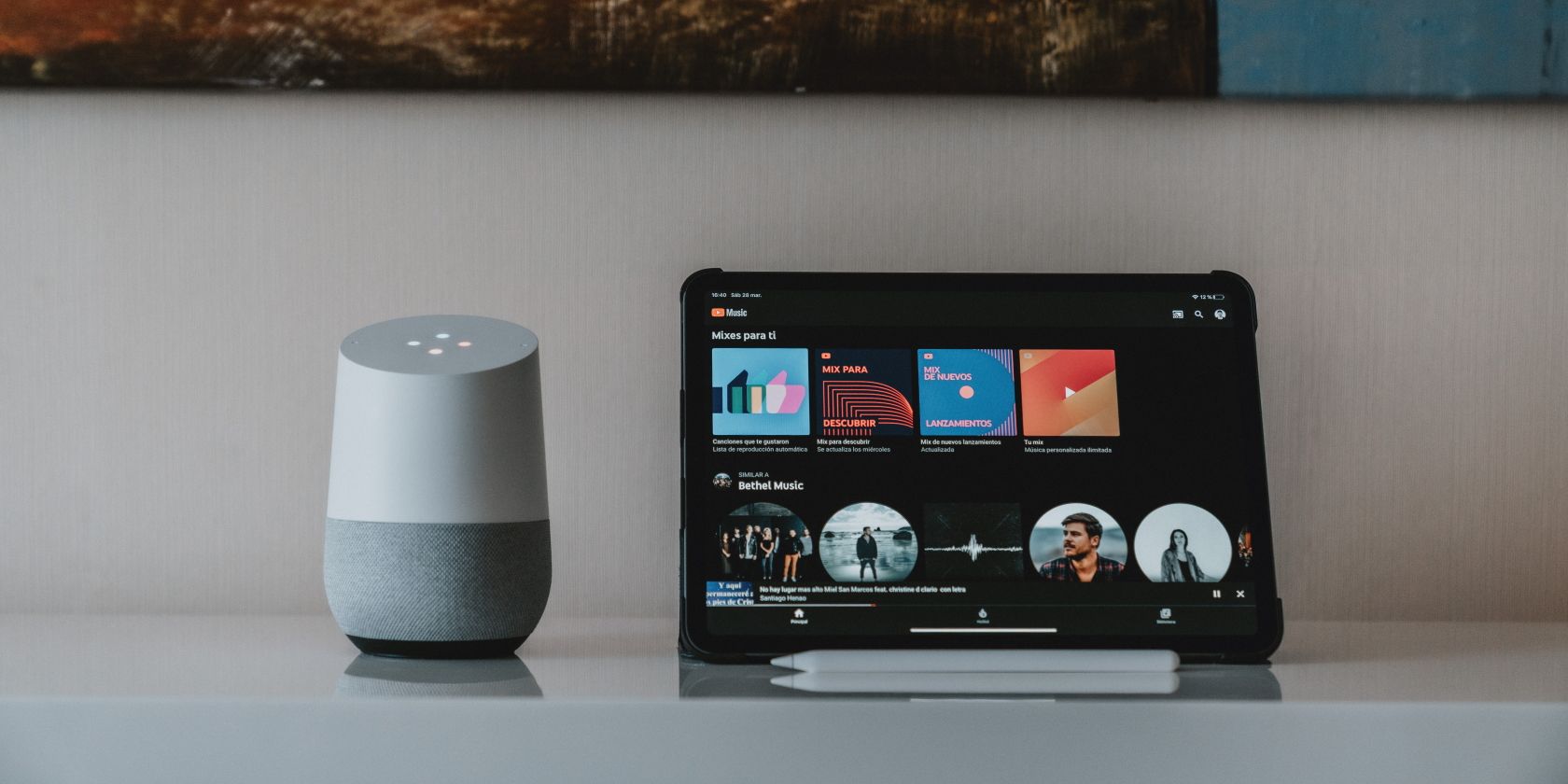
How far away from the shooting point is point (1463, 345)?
82 cm

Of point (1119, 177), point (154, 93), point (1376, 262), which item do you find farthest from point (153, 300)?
point (1376, 262)

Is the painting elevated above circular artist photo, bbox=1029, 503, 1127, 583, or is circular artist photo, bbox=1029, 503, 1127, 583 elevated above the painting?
the painting

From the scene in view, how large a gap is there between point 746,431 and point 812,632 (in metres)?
0.12

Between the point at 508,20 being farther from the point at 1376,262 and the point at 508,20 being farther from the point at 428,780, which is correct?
the point at 1376,262

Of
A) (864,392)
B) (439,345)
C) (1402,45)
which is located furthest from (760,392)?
(1402,45)

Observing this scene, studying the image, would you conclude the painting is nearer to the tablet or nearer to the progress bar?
the tablet

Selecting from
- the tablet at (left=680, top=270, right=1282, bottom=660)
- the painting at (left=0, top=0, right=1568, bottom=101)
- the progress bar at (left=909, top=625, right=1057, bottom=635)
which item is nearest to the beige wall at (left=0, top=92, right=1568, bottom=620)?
the painting at (left=0, top=0, right=1568, bottom=101)

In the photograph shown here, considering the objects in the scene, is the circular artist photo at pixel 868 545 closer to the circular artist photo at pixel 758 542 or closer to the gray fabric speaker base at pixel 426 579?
the circular artist photo at pixel 758 542

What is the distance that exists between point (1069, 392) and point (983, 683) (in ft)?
0.73

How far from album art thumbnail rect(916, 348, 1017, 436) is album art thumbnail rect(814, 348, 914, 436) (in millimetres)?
10

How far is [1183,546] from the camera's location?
653 millimetres

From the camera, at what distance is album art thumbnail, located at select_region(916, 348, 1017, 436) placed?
2.22 ft

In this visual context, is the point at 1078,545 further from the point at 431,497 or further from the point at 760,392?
the point at 431,497

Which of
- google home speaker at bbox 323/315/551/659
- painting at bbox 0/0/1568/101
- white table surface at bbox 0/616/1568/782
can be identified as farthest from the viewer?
painting at bbox 0/0/1568/101
